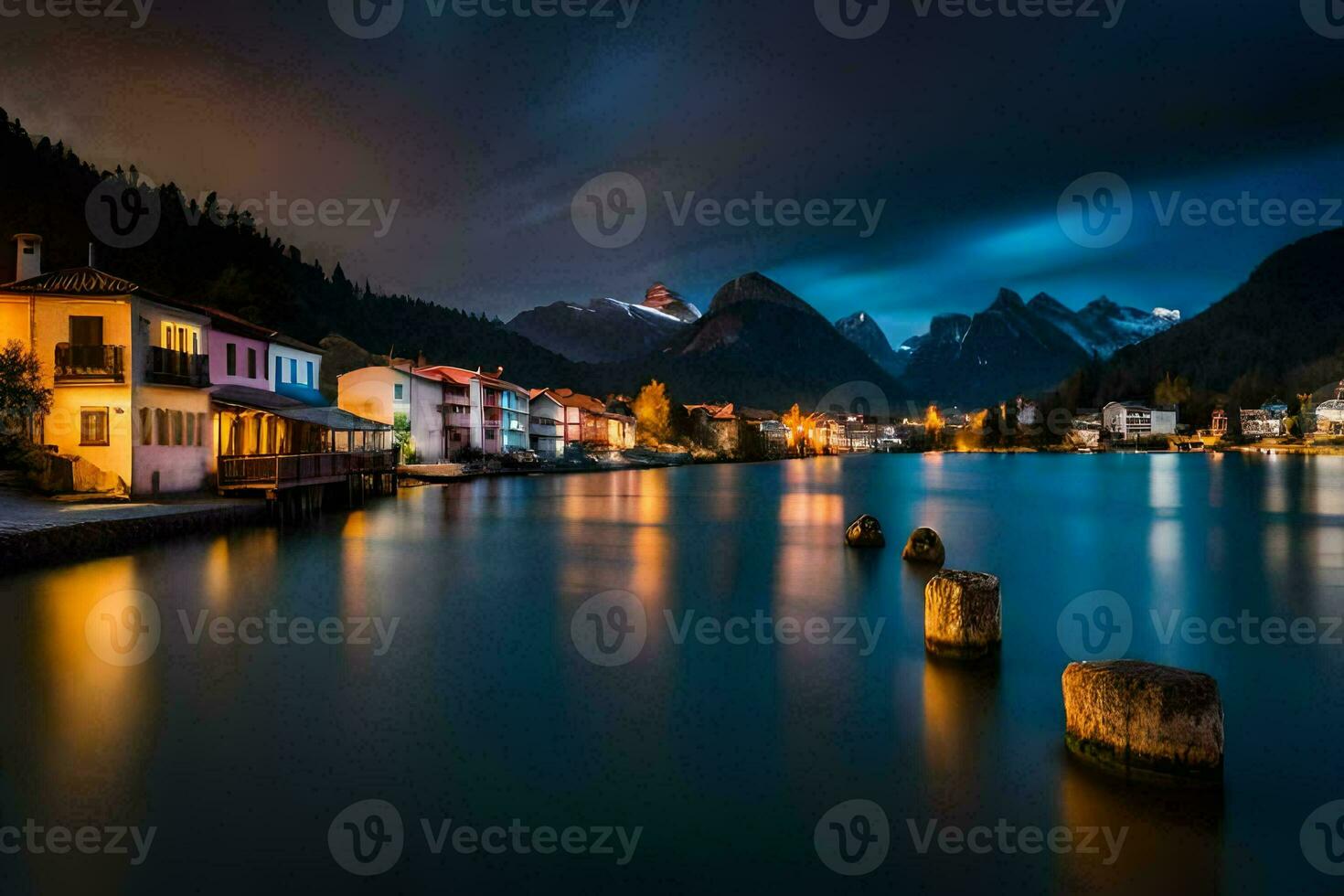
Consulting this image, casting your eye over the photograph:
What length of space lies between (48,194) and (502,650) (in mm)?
105916

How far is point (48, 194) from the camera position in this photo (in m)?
88.0

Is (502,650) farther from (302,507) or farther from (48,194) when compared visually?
(48,194)

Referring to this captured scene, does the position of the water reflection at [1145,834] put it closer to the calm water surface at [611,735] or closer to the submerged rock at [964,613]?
the calm water surface at [611,735]

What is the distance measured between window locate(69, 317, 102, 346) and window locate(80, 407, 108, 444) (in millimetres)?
2591

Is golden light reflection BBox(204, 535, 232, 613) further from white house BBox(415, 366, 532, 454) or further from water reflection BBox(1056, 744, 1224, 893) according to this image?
white house BBox(415, 366, 532, 454)

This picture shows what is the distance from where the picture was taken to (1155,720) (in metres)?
7.67

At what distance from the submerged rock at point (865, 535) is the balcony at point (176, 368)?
27.3 m

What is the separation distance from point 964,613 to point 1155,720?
524 centimetres

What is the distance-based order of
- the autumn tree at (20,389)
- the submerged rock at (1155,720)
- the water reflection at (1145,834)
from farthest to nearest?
the autumn tree at (20,389) → the submerged rock at (1155,720) → the water reflection at (1145,834)

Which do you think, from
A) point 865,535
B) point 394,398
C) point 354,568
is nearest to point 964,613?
point 865,535

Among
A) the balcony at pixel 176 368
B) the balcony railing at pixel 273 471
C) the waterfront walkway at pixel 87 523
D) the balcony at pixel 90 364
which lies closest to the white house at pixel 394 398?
the balcony railing at pixel 273 471

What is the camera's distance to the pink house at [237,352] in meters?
37.4

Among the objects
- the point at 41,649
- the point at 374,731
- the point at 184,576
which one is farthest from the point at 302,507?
the point at 374,731

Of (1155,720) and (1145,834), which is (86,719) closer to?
(1145,834)
